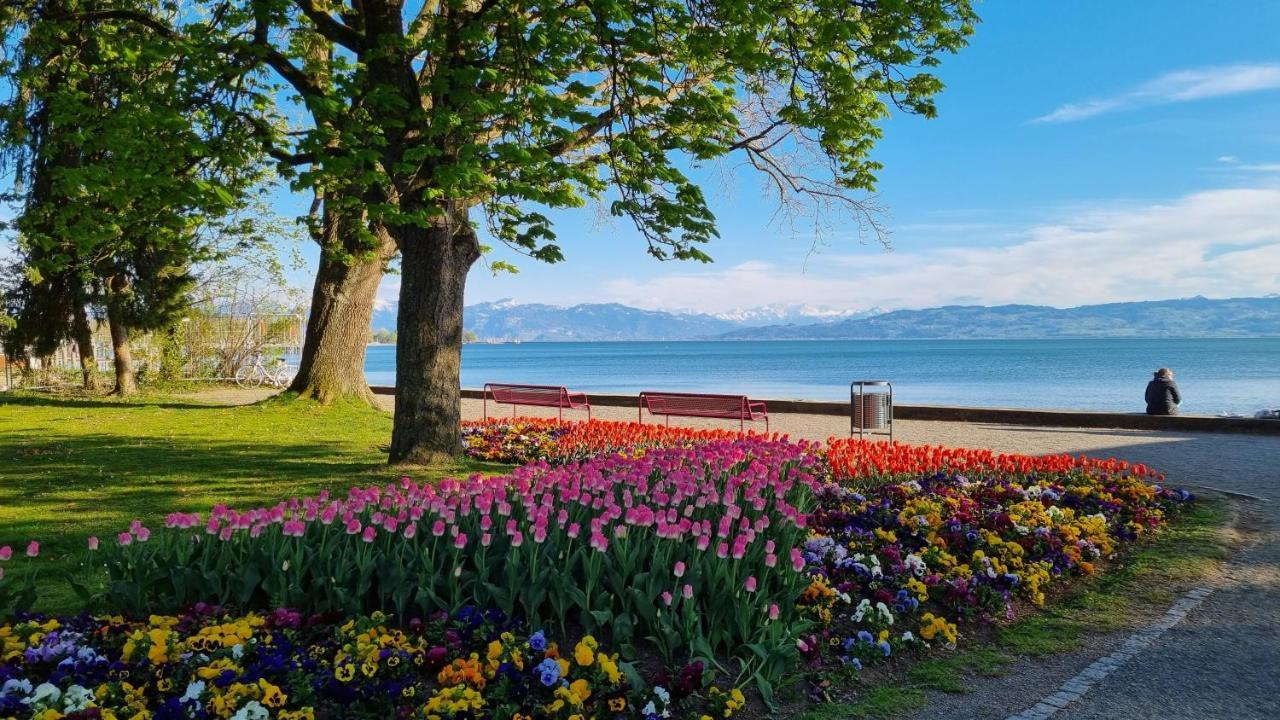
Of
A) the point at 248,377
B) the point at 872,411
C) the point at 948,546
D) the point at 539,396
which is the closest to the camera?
the point at 948,546

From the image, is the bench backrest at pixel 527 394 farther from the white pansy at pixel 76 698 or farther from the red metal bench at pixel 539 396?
the white pansy at pixel 76 698

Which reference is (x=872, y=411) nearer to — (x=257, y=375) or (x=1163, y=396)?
(x=1163, y=396)

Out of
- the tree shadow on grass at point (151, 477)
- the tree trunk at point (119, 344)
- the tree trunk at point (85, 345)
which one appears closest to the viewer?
the tree shadow on grass at point (151, 477)

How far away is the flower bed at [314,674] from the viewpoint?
11.4ft

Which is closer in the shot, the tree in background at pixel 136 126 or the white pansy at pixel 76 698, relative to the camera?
the white pansy at pixel 76 698

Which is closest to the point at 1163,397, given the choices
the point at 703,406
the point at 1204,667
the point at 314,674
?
the point at 703,406

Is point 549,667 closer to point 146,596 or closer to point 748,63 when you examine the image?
point 146,596

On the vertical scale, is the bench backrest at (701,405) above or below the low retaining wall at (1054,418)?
above

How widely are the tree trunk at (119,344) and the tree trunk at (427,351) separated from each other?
616 inches

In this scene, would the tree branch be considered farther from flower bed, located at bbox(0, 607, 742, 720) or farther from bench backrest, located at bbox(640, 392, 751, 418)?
flower bed, located at bbox(0, 607, 742, 720)

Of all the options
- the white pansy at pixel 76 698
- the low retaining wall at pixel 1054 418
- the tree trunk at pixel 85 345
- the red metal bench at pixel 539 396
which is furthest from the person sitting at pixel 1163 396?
the tree trunk at pixel 85 345

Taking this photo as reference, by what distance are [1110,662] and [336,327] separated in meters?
15.0

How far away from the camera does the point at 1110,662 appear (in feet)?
15.0

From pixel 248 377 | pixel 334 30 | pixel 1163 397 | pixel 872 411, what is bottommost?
pixel 872 411
